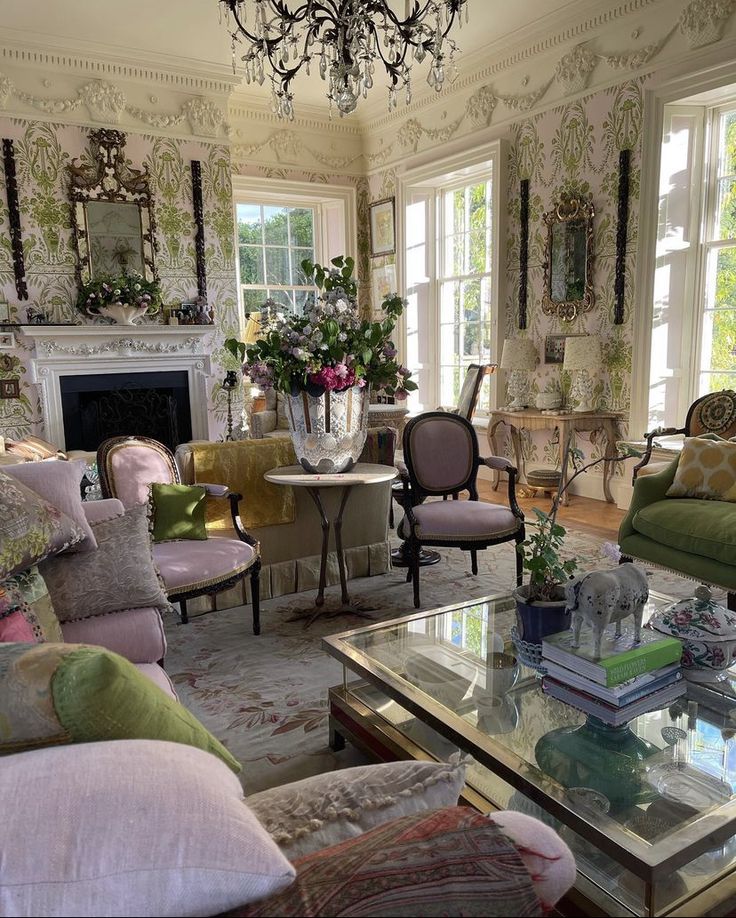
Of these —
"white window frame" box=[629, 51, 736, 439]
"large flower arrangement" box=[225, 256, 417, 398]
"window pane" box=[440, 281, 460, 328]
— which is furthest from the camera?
"window pane" box=[440, 281, 460, 328]

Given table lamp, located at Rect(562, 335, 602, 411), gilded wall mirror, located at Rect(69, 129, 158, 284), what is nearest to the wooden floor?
table lamp, located at Rect(562, 335, 602, 411)

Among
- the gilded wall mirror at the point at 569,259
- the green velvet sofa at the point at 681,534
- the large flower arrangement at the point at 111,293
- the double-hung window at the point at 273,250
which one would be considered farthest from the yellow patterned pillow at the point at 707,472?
the double-hung window at the point at 273,250

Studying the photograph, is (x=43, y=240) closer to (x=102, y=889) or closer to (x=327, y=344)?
(x=327, y=344)

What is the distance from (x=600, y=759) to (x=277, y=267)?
688 centimetres

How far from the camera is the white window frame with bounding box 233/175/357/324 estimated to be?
23.6 ft

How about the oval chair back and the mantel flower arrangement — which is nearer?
the oval chair back

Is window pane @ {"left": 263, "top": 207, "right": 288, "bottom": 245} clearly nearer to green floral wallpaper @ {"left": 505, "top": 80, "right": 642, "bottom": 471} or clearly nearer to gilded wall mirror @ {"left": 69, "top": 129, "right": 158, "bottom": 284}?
gilded wall mirror @ {"left": 69, "top": 129, "right": 158, "bottom": 284}

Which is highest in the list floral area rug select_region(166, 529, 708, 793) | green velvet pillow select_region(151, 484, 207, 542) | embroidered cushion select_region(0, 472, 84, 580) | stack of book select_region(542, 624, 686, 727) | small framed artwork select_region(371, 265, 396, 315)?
small framed artwork select_region(371, 265, 396, 315)

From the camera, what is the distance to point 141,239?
20.5 feet

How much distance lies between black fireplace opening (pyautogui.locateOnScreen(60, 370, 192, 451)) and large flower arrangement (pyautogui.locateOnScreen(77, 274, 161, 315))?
63 cm

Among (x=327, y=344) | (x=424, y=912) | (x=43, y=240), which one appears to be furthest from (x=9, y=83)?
(x=424, y=912)

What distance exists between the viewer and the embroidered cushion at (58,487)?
2.04m

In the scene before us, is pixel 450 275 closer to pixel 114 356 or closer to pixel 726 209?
pixel 726 209

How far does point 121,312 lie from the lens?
602cm
